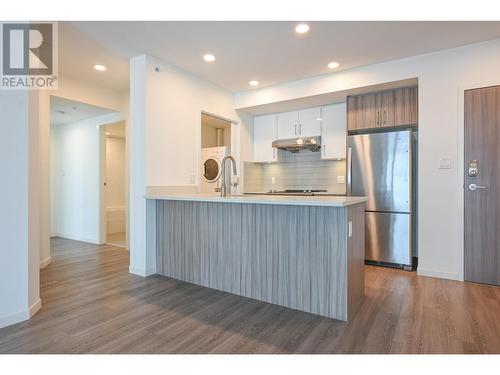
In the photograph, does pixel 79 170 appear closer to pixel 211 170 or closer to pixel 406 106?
pixel 211 170

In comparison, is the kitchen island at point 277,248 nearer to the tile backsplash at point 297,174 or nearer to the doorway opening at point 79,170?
the tile backsplash at point 297,174

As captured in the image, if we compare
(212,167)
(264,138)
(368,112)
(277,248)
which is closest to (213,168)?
(212,167)

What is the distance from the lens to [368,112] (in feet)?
12.5

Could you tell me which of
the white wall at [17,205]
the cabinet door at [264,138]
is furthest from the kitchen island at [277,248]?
the cabinet door at [264,138]

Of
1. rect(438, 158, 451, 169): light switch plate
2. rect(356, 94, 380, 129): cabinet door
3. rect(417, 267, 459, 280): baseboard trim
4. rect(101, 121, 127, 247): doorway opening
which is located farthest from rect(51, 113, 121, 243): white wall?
rect(417, 267, 459, 280): baseboard trim

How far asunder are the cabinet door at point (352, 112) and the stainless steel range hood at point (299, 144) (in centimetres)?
58

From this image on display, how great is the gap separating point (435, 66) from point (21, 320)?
4.58 meters

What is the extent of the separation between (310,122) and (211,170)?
5.91 ft

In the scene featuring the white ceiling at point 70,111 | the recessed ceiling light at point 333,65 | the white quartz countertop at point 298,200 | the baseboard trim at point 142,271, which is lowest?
the baseboard trim at point 142,271

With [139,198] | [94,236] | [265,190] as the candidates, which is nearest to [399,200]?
[265,190]

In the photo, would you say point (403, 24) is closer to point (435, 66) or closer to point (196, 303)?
point (435, 66)

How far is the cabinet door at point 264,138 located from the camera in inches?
194

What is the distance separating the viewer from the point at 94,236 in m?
5.09

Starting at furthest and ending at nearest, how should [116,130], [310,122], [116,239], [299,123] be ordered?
[116,130], [116,239], [299,123], [310,122]
